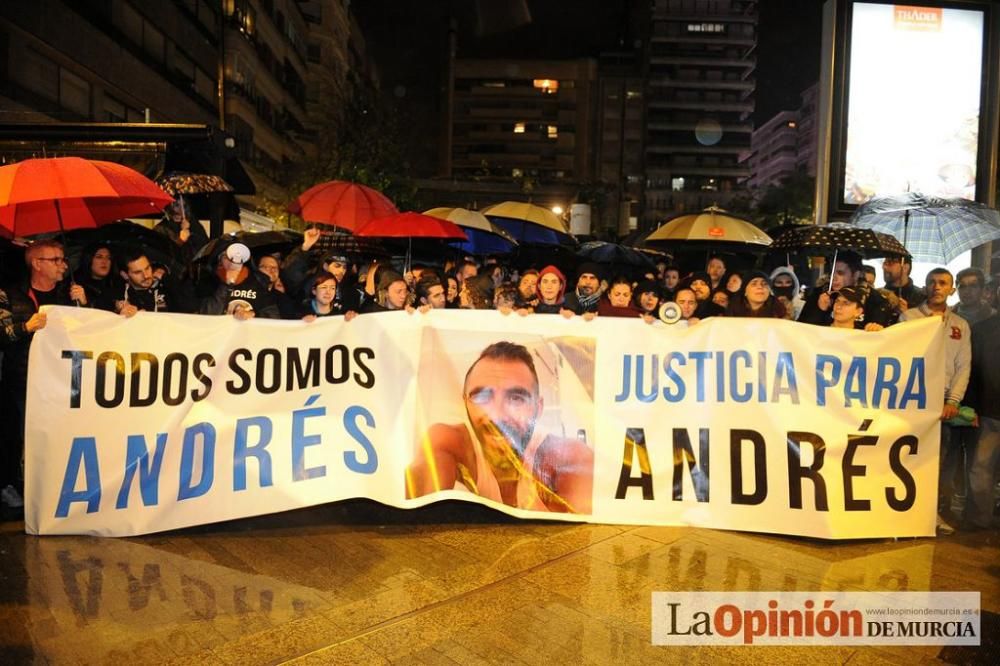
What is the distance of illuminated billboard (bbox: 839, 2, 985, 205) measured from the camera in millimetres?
10664

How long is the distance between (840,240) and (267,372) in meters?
5.41

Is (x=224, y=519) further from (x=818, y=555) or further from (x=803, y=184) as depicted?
(x=803, y=184)

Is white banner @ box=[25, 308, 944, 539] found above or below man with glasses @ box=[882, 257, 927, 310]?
below

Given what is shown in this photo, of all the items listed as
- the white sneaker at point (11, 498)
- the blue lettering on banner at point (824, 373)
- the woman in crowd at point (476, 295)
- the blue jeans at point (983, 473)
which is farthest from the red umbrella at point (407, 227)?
the blue jeans at point (983, 473)

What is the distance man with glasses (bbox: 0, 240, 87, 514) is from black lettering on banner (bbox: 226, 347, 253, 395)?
3.86 feet

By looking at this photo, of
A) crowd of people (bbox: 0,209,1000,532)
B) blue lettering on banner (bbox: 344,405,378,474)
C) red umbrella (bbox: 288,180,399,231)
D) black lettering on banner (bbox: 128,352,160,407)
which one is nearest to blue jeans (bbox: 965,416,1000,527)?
crowd of people (bbox: 0,209,1000,532)

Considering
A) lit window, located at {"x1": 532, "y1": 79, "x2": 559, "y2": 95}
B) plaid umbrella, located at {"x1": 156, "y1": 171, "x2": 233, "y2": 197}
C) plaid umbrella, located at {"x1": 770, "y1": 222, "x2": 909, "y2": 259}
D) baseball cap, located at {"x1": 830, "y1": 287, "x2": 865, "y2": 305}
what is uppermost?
lit window, located at {"x1": 532, "y1": 79, "x2": 559, "y2": 95}

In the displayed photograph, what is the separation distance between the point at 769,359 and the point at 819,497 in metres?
0.92

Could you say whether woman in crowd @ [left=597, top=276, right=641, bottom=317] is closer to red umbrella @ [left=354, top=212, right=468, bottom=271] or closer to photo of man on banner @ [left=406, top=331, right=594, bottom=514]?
photo of man on banner @ [left=406, top=331, right=594, bottom=514]

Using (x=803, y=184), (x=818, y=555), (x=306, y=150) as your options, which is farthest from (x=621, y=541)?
(x=803, y=184)

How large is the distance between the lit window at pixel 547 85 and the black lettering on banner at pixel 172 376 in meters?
98.9

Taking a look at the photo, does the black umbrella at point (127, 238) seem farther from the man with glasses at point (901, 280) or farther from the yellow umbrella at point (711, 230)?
the man with glasses at point (901, 280)

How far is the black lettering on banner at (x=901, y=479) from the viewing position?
4.75 m

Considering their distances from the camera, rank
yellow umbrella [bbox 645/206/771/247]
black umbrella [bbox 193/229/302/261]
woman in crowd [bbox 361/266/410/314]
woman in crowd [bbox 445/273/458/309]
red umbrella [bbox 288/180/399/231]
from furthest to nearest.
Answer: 1. yellow umbrella [bbox 645/206/771/247]
2. red umbrella [bbox 288/180/399/231]
3. woman in crowd [bbox 445/273/458/309]
4. black umbrella [bbox 193/229/302/261]
5. woman in crowd [bbox 361/266/410/314]
